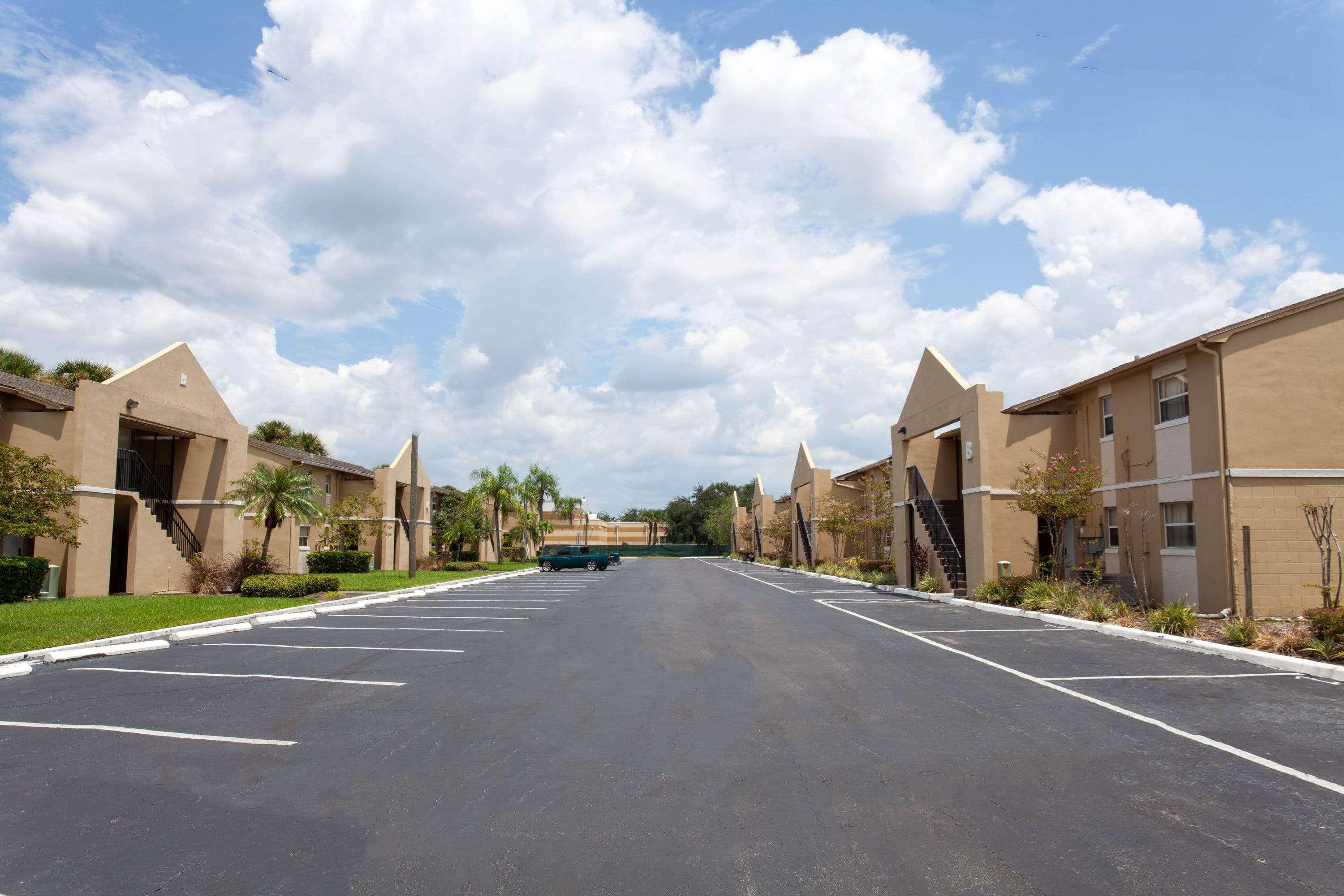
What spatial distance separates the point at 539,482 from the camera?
7050 centimetres

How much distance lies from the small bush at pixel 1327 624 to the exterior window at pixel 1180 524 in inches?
223

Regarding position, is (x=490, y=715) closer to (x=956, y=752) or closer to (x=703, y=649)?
(x=956, y=752)

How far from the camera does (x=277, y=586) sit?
23500 mm

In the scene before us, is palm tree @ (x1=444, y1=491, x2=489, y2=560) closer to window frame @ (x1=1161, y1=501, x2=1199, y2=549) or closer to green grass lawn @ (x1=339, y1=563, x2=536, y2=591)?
green grass lawn @ (x1=339, y1=563, x2=536, y2=591)

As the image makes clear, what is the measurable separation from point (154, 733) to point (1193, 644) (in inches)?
578

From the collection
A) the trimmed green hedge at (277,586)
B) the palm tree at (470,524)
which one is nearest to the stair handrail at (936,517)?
the trimmed green hedge at (277,586)

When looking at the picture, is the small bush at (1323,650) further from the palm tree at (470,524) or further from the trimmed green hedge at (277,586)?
the palm tree at (470,524)

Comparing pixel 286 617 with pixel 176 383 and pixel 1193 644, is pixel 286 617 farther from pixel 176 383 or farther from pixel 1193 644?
pixel 1193 644

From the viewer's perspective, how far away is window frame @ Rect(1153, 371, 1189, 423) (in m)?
19.0

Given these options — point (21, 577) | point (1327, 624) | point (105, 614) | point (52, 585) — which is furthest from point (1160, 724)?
point (52, 585)

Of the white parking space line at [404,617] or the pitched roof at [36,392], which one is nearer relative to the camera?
the white parking space line at [404,617]

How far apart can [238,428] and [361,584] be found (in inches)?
260

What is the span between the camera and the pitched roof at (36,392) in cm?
2123

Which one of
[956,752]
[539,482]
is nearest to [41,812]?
[956,752]
